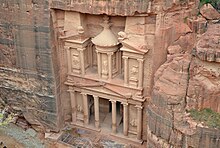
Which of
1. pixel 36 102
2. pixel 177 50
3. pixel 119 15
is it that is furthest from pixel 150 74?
pixel 36 102

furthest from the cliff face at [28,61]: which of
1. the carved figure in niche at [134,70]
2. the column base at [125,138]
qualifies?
the carved figure in niche at [134,70]

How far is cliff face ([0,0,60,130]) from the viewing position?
15.0 m

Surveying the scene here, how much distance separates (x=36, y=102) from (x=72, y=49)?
3399 mm

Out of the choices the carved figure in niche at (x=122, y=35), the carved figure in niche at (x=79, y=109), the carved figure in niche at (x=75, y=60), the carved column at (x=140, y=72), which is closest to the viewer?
the carved figure in niche at (x=122, y=35)

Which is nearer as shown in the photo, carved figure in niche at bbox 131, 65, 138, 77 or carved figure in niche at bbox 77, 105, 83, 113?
carved figure in niche at bbox 131, 65, 138, 77

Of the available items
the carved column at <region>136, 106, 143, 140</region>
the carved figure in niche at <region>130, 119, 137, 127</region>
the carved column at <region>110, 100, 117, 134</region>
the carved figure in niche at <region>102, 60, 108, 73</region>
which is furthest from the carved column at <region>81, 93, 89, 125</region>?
the carved column at <region>136, 106, 143, 140</region>

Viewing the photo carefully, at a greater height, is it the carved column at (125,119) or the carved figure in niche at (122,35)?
the carved figure in niche at (122,35)

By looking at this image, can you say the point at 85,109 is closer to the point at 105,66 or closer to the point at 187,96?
the point at 105,66

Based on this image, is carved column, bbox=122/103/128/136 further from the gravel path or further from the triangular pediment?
the gravel path

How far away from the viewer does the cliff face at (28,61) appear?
15.0m

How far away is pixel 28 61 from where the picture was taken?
15969 mm

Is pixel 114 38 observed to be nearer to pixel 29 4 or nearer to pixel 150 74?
pixel 150 74

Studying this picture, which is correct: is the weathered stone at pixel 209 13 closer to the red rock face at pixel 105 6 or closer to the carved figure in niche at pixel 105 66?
the red rock face at pixel 105 6

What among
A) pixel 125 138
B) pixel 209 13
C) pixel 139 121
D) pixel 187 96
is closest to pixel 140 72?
pixel 139 121
